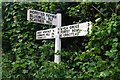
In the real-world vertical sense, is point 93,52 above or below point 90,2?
below

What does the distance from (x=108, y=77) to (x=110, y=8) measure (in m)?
0.57

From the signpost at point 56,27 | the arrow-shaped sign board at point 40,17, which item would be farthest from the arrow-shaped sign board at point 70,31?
the arrow-shaped sign board at point 40,17

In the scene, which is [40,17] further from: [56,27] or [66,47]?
[66,47]

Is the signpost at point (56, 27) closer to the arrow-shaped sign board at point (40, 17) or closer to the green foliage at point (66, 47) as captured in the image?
the arrow-shaped sign board at point (40, 17)

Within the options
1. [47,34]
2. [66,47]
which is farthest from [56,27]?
[66,47]

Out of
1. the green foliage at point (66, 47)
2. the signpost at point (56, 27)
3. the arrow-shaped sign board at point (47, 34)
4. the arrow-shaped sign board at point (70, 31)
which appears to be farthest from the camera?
the arrow-shaped sign board at point (47, 34)

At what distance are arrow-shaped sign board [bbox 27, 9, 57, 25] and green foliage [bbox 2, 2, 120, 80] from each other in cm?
17

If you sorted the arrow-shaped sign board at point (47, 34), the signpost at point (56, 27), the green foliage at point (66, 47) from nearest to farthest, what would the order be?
the green foliage at point (66, 47), the signpost at point (56, 27), the arrow-shaped sign board at point (47, 34)

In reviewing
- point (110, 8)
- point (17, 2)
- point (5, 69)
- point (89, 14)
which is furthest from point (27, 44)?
point (110, 8)

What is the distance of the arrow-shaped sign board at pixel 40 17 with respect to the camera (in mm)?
2523

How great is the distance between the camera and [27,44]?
3129mm

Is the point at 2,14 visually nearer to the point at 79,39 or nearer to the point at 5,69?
the point at 5,69

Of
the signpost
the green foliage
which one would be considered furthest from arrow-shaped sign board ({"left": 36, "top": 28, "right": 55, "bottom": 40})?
the green foliage

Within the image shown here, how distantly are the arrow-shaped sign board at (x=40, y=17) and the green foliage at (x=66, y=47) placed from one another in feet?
0.55
